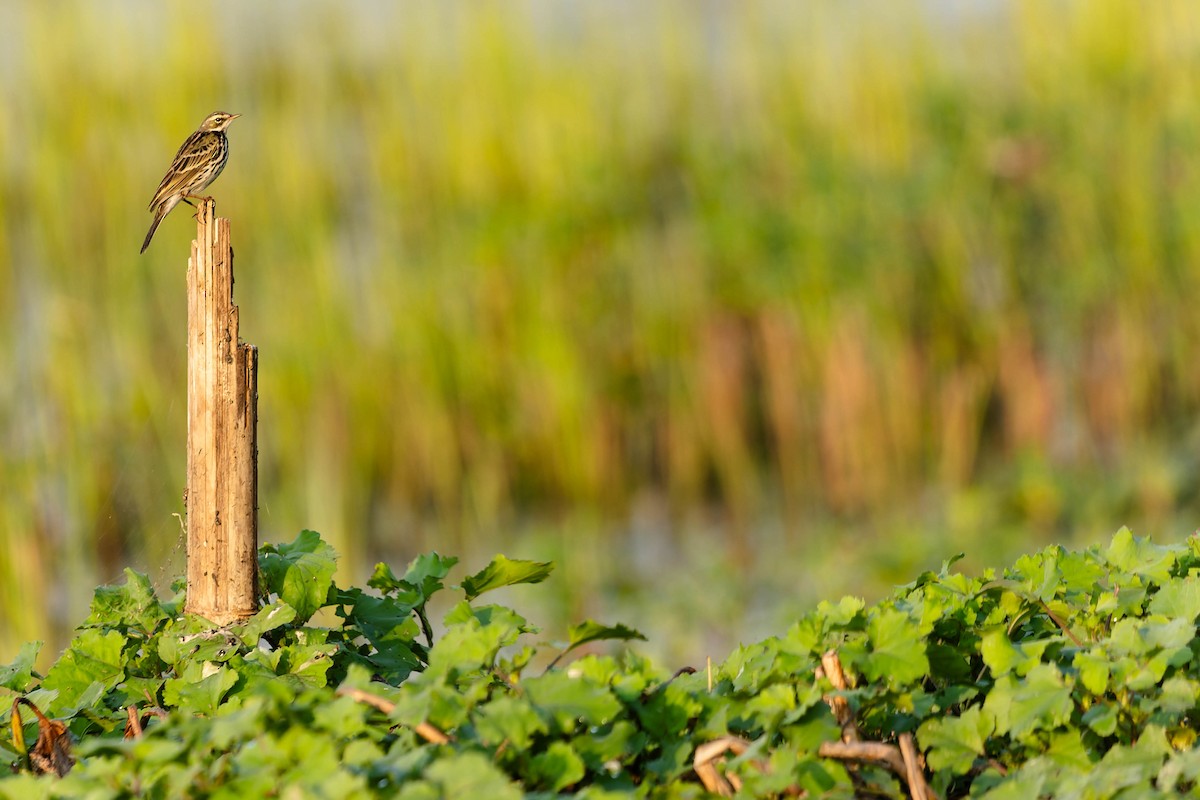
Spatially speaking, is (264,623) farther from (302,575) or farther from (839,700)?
(839,700)

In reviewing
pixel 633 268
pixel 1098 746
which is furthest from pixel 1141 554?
pixel 633 268

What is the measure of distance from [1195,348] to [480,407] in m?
3.06

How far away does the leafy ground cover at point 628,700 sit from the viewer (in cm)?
153

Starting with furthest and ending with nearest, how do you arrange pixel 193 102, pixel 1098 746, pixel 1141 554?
1. pixel 193 102
2. pixel 1141 554
3. pixel 1098 746

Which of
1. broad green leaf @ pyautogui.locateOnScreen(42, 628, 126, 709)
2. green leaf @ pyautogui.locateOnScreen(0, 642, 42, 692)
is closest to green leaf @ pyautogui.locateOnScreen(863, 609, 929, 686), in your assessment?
broad green leaf @ pyautogui.locateOnScreen(42, 628, 126, 709)

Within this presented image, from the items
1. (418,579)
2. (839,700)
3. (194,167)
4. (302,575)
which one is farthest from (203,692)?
(194,167)

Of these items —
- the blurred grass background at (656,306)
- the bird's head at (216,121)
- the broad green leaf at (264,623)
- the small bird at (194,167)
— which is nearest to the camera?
the broad green leaf at (264,623)

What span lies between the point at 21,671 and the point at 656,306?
428cm

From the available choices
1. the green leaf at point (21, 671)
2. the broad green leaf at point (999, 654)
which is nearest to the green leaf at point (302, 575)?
the green leaf at point (21, 671)

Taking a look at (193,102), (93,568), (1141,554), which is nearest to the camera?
(1141,554)

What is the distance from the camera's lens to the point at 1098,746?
6.04 ft

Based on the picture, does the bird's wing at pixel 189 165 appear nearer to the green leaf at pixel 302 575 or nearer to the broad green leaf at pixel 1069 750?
the green leaf at pixel 302 575

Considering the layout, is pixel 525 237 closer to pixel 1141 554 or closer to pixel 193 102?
pixel 193 102

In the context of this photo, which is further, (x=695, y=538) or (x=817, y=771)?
(x=695, y=538)
